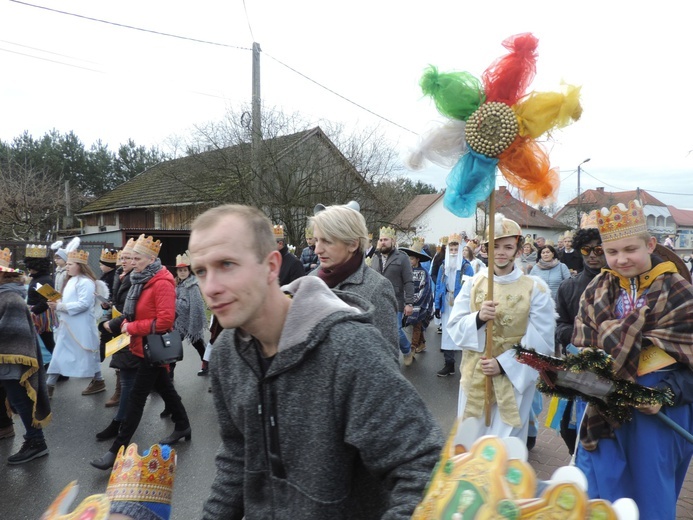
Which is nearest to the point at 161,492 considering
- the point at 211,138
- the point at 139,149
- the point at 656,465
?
the point at 656,465

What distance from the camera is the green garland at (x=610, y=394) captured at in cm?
240

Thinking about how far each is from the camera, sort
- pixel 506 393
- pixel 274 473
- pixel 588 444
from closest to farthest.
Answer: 1. pixel 274 473
2. pixel 588 444
3. pixel 506 393

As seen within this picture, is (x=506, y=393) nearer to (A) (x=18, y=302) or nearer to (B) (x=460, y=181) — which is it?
(B) (x=460, y=181)

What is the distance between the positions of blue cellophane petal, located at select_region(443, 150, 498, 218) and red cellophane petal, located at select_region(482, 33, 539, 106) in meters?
0.36

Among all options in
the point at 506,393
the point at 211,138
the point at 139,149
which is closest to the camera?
the point at 506,393

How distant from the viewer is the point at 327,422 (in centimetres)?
137

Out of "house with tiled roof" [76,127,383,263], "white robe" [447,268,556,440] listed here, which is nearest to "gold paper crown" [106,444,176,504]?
"white robe" [447,268,556,440]

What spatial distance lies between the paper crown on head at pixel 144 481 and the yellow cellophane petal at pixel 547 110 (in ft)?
8.27

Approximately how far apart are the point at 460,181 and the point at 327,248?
0.94 meters

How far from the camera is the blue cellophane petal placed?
2893 millimetres

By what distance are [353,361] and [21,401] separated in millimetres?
4443

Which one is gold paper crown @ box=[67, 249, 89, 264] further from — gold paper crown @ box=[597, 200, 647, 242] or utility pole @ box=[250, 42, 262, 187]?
utility pole @ box=[250, 42, 262, 187]

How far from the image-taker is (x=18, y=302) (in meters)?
4.45

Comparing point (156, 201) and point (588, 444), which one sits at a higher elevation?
point (156, 201)
